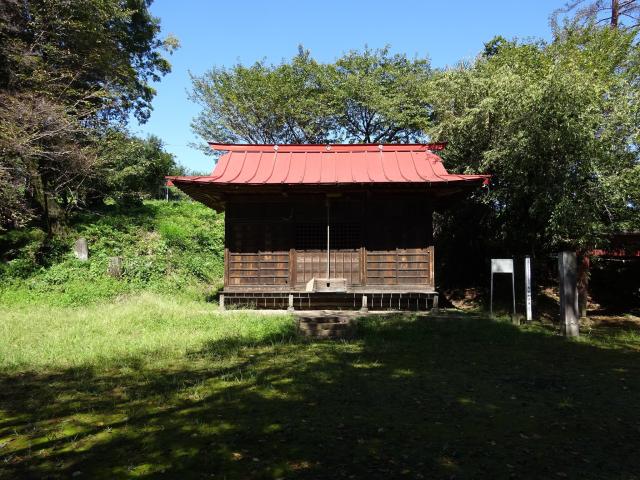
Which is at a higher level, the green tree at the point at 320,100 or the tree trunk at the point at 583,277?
the green tree at the point at 320,100

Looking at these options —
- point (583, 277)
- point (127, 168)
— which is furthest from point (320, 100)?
point (583, 277)

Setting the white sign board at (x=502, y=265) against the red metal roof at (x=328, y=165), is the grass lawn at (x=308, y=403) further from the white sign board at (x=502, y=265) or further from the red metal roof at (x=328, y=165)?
the red metal roof at (x=328, y=165)

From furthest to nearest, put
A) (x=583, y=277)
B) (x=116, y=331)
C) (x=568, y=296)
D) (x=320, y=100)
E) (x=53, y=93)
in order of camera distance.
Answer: (x=320, y=100) → (x=53, y=93) → (x=583, y=277) → (x=568, y=296) → (x=116, y=331)

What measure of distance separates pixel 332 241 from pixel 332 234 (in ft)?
0.62

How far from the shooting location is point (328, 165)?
12.5 metres

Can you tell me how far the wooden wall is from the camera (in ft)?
40.4

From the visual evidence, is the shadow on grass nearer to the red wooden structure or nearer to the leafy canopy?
the red wooden structure

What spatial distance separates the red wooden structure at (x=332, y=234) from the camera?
40.0ft

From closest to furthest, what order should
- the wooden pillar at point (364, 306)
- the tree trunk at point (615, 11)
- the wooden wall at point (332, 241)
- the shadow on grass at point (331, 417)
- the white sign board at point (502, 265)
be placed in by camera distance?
the shadow on grass at point (331, 417)
the white sign board at point (502, 265)
the wooden pillar at point (364, 306)
the wooden wall at point (332, 241)
the tree trunk at point (615, 11)

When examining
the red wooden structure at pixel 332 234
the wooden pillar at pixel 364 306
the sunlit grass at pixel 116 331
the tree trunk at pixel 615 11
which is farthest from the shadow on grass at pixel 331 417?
the tree trunk at pixel 615 11

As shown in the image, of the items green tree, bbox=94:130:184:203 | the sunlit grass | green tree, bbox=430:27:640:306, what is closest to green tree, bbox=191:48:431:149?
green tree, bbox=94:130:184:203

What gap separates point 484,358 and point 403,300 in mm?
5094

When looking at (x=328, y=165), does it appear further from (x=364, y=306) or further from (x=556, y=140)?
(x=556, y=140)

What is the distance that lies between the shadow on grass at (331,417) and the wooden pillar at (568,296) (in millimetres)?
1747
